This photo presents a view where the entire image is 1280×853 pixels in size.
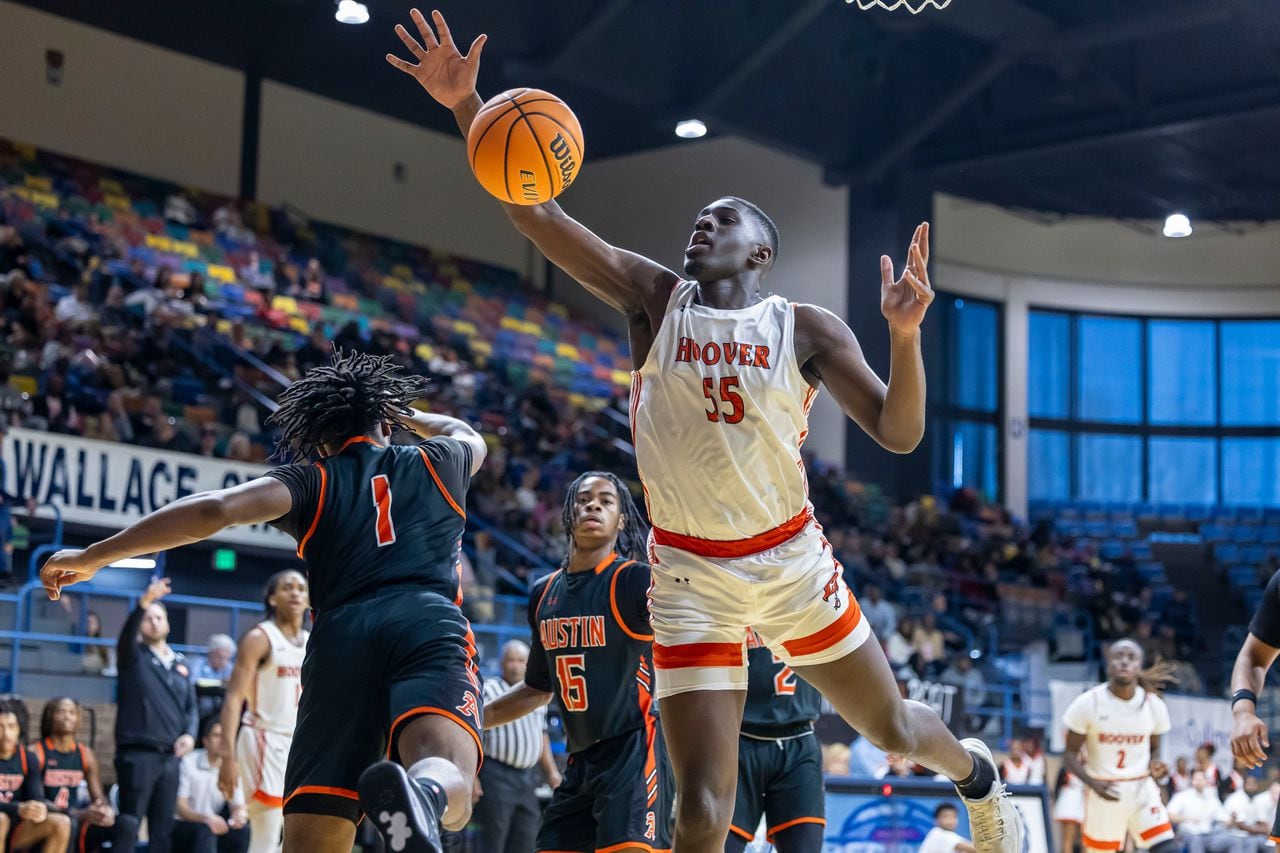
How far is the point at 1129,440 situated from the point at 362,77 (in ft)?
54.7

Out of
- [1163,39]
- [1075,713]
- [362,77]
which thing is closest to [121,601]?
[1075,713]

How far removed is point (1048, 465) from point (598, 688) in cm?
2515

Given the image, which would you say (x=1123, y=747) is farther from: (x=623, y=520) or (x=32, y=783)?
(x=32, y=783)

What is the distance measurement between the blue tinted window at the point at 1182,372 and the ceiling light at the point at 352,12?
18175 mm

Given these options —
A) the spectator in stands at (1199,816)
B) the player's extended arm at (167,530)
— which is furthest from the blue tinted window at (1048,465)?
the player's extended arm at (167,530)

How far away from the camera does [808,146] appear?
23172 millimetres

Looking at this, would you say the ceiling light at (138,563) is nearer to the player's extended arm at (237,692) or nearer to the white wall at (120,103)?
the player's extended arm at (237,692)

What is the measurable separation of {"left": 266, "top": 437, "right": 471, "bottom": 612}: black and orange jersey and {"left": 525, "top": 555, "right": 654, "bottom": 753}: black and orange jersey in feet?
3.48

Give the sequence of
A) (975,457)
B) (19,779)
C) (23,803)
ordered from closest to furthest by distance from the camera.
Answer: (23,803) < (19,779) < (975,457)

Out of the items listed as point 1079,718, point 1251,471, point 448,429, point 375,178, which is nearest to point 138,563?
point 448,429

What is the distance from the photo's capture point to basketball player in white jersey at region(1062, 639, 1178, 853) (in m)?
10.7

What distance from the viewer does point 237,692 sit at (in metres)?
8.20

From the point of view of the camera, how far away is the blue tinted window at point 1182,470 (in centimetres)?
3084

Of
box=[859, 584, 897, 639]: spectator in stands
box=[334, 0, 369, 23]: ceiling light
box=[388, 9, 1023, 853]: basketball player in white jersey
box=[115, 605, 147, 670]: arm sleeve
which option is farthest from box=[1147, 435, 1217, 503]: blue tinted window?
box=[388, 9, 1023, 853]: basketball player in white jersey
